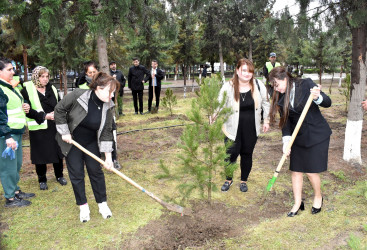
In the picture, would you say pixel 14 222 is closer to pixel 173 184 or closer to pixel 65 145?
pixel 65 145

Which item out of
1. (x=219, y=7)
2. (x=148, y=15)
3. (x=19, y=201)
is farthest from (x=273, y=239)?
(x=219, y=7)

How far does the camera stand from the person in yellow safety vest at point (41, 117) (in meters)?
3.98

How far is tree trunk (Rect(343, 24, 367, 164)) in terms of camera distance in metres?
4.82

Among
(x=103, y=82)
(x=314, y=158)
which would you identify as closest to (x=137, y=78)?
(x=103, y=82)

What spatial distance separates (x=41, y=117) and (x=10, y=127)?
42 cm

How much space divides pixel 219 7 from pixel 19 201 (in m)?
19.5

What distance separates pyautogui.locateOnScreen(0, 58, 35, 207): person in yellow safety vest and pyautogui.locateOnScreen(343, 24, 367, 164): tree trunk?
479 cm

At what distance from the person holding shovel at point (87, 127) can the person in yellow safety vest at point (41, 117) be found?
943mm

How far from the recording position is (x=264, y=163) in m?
5.26

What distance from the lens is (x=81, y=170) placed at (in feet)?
10.9

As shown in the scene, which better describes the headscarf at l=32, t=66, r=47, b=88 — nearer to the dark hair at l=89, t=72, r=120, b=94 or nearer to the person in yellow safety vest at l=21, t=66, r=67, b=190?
the person in yellow safety vest at l=21, t=66, r=67, b=190

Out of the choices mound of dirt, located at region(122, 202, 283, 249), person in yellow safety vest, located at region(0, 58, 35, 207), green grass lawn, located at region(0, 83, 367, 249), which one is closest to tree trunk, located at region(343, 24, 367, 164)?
green grass lawn, located at region(0, 83, 367, 249)

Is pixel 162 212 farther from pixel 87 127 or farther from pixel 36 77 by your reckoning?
pixel 36 77

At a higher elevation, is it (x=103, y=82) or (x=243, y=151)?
(x=103, y=82)
